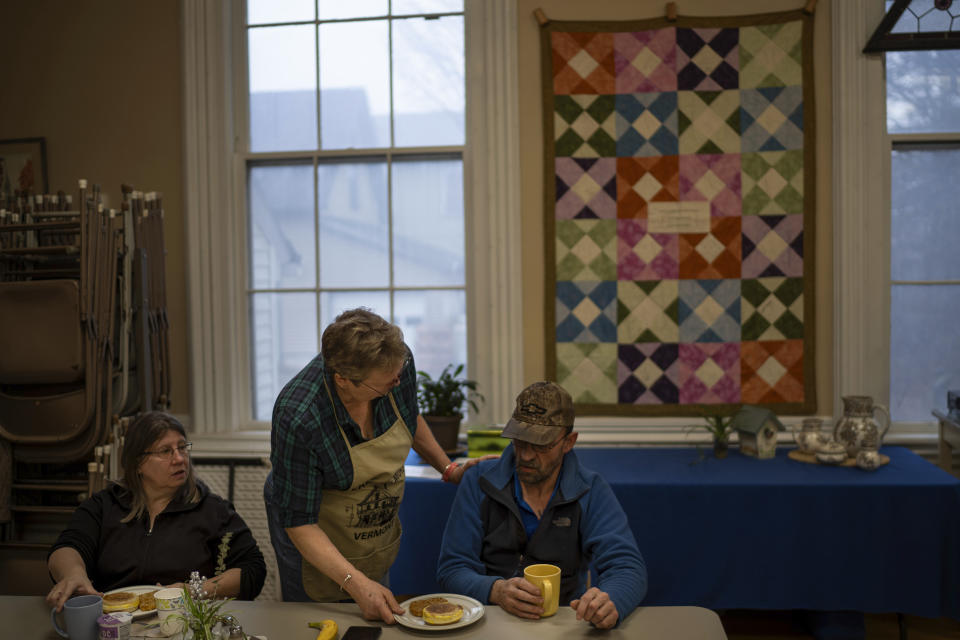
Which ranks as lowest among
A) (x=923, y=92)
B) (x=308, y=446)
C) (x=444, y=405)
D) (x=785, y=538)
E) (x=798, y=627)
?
(x=798, y=627)

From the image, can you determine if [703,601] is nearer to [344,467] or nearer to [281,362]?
[344,467]

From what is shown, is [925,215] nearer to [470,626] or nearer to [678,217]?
[678,217]

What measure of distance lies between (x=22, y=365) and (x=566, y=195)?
2.42 metres

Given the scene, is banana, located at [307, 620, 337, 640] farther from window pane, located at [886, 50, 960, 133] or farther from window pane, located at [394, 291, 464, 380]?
window pane, located at [886, 50, 960, 133]

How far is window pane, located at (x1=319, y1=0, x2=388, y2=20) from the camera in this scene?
369 cm

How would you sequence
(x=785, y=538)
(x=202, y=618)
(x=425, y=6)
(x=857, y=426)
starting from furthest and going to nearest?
(x=425, y=6), (x=857, y=426), (x=785, y=538), (x=202, y=618)

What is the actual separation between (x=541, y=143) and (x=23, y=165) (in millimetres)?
2666

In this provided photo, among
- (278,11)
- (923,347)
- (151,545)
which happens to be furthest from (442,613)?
(278,11)

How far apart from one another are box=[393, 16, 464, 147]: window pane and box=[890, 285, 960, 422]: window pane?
7.52ft

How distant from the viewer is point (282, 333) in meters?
3.78

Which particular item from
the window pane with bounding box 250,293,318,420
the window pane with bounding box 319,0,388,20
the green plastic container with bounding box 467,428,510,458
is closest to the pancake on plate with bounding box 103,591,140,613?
the green plastic container with bounding box 467,428,510,458

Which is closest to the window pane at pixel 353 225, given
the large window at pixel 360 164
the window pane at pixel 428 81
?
the large window at pixel 360 164

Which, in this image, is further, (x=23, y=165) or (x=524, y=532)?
(x=23, y=165)

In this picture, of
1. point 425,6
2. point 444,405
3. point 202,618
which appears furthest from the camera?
point 425,6
